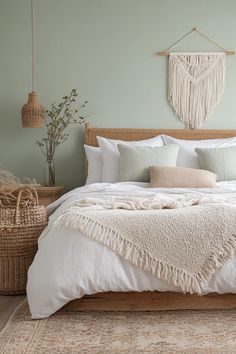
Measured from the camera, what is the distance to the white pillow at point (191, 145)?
4.18 meters

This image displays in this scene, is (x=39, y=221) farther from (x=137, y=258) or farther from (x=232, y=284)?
(x=232, y=284)

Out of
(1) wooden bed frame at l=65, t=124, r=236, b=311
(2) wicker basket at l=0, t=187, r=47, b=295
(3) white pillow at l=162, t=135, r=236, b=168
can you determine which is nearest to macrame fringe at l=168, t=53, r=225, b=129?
(3) white pillow at l=162, t=135, r=236, b=168

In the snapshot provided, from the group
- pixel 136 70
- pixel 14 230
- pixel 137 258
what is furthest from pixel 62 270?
pixel 136 70

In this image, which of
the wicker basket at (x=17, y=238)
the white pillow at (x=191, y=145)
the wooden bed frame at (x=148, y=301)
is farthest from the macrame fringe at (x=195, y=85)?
the wooden bed frame at (x=148, y=301)

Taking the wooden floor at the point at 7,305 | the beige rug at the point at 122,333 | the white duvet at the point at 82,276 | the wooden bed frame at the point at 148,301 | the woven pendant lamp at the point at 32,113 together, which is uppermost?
the woven pendant lamp at the point at 32,113

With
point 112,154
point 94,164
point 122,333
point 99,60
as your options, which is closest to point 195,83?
point 99,60

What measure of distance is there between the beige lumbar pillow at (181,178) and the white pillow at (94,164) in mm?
653

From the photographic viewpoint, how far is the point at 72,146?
4.68 m

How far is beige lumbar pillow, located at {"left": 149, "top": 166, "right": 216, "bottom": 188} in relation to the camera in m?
3.64

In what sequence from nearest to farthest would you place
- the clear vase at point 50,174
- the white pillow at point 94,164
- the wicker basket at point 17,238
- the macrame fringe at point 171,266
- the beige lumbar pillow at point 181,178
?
the macrame fringe at point 171,266, the wicker basket at point 17,238, the beige lumbar pillow at point 181,178, the white pillow at point 94,164, the clear vase at point 50,174

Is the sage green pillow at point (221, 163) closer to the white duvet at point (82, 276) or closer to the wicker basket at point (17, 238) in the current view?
the wicker basket at point (17, 238)

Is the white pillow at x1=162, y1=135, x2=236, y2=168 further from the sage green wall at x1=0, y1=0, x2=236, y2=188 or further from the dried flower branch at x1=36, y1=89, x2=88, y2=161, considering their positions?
the dried flower branch at x1=36, y1=89, x2=88, y2=161

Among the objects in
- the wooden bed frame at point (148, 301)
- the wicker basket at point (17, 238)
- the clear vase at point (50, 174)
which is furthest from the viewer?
the clear vase at point (50, 174)

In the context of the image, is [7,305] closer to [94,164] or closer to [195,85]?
[94,164]
